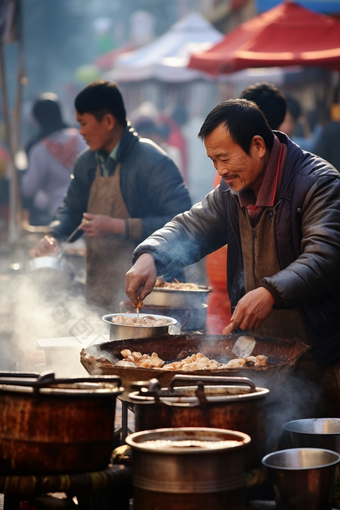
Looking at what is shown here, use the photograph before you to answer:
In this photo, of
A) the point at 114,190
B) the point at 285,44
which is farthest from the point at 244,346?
the point at 285,44

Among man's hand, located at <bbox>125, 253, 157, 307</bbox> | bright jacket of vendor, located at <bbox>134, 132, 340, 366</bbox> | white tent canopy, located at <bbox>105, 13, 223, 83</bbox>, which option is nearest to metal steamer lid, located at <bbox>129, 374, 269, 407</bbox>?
bright jacket of vendor, located at <bbox>134, 132, 340, 366</bbox>

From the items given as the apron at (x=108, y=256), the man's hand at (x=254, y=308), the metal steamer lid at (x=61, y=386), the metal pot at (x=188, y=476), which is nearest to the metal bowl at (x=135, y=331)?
the man's hand at (x=254, y=308)

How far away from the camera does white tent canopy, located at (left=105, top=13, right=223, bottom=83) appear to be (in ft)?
49.4

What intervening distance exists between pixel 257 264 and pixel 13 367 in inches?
122

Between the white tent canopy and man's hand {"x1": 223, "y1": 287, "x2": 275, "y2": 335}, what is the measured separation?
12.4 metres

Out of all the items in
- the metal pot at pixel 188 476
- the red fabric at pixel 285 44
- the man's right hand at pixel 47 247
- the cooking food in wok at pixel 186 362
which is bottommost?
the metal pot at pixel 188 476

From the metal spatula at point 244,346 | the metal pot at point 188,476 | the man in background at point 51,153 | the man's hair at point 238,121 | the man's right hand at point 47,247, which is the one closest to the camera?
the metal pot at point 188,476

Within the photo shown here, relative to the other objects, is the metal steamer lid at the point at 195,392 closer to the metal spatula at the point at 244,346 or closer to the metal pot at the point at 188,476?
the metal pot at the point at 188,476

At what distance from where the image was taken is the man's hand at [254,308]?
3.13 metres

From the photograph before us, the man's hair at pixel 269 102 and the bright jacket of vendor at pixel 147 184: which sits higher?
the man's hair at pixel 269 102

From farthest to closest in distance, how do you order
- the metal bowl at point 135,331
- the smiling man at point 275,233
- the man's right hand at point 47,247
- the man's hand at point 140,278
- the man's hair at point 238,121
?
the man's right hand at point 47,247 < the metal bowl at point 135,331 < the man's hand at point 140,278 < the man's hair at point 238,121 < the smiling man at point 275,233

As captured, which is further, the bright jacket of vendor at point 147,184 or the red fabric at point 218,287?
the bright jacket of vendor at point 147,184

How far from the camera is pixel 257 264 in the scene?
3707mm

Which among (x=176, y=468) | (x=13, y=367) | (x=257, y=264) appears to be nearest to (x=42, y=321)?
(x=13, y=367)
